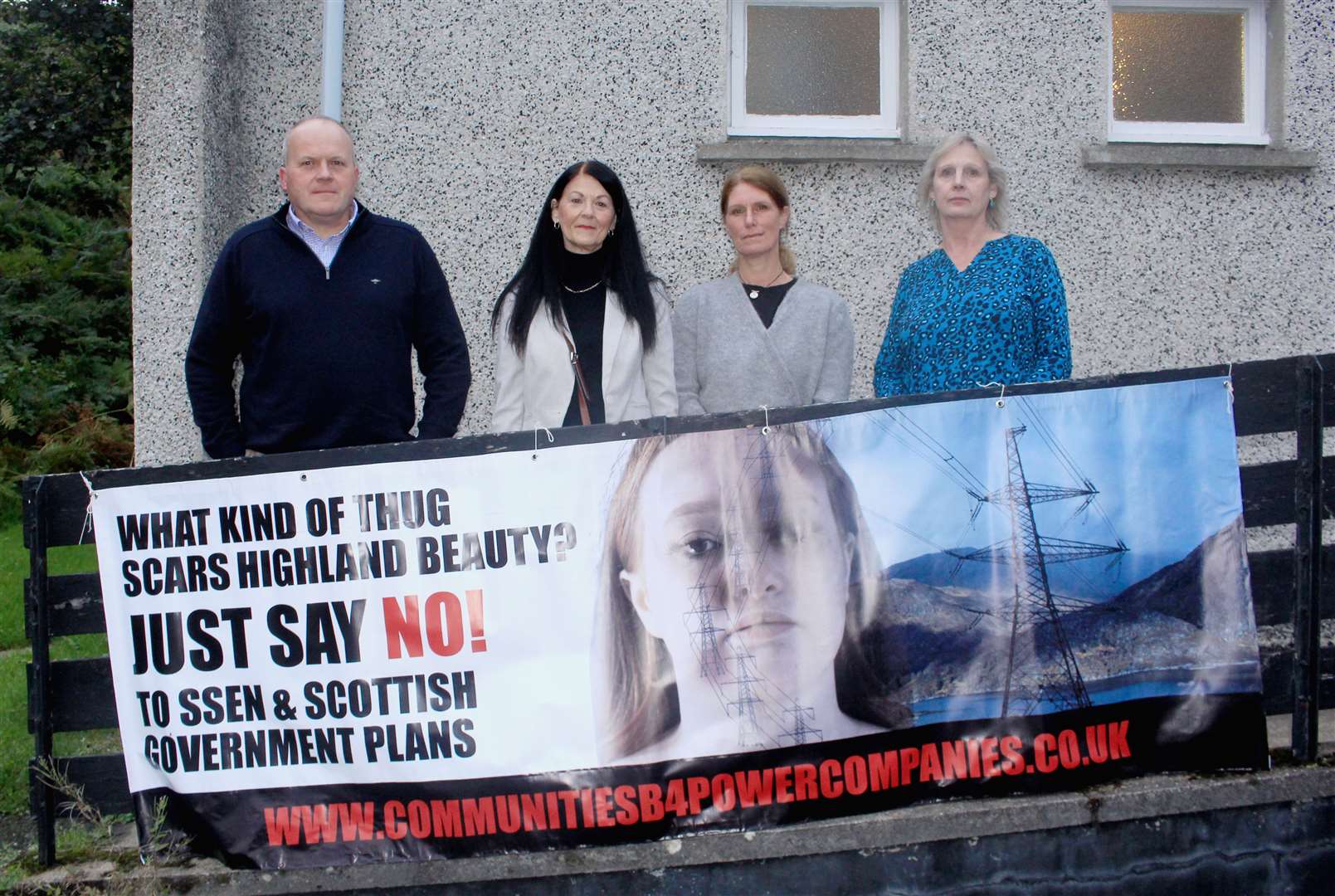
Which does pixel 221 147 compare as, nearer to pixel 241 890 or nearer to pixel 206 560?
pixel 206 560

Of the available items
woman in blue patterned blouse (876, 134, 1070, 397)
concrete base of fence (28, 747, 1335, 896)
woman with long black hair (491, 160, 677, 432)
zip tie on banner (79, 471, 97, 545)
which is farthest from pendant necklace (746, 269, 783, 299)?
zip tie on banner (79, 471, 97, 545)

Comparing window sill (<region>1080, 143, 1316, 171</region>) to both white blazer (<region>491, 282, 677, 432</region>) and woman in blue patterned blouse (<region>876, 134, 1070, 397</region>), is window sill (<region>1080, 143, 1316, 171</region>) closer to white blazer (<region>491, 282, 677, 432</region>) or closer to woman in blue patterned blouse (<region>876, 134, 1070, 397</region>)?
woman in blue patterned blouse (<region>876, 134, 1070, 397</region>)

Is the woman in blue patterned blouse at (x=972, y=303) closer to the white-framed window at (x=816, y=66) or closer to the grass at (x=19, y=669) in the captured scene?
the white-framed window at (x=816, y=66)

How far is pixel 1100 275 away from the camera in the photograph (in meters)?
5.16

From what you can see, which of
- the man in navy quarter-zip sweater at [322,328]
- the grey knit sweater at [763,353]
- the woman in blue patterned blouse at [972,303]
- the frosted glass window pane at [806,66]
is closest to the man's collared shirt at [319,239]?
the man in navy quarter-zip sweater at [322,328]

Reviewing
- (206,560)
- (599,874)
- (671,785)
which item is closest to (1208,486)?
(671,785)

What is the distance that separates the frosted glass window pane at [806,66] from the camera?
5.27 m

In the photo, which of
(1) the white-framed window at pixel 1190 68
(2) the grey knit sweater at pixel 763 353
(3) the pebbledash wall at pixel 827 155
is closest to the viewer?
(2) the grey knit sweater at pixel 763 353

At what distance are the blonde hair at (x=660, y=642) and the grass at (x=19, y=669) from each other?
185 cm

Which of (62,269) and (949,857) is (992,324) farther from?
(62,269)

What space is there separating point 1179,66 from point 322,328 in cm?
406

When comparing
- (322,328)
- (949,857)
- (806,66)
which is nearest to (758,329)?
(322,328)

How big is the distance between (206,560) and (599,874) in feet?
4.57

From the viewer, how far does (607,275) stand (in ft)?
12.7
